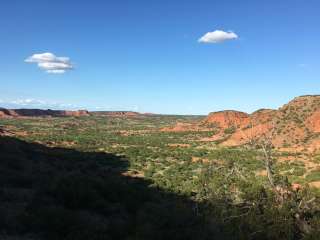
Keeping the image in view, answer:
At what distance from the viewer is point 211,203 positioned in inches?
583

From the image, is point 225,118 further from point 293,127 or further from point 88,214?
point 88,214

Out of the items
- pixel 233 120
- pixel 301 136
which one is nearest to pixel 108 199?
pixel 301 136

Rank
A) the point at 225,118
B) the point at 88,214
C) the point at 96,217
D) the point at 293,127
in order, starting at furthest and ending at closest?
the point at 225,118, the point at 293,127, the point at 88,214, the point at 96,217

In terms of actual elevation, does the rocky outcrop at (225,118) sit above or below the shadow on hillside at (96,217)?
above

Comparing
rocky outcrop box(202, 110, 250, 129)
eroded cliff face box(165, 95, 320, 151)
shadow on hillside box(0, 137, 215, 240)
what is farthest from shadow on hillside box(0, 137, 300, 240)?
rocky outcrop box(202, 110, 250, 129)

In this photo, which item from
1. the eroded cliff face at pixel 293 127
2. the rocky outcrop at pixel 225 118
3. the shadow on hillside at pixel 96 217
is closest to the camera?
the shadow on hillside at pixel 96 217

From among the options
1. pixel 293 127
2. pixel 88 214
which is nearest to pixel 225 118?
pixel 293 127

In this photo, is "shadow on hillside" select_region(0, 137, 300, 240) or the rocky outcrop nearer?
"shadow on hillside" select_region(0, 137, 300, 240)

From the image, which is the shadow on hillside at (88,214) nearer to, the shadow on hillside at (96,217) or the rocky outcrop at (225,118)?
the shadow on hillside at (96,217)

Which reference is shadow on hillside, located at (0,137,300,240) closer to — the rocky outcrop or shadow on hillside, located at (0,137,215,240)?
shadow on hillside, located at (0,137,215,240)

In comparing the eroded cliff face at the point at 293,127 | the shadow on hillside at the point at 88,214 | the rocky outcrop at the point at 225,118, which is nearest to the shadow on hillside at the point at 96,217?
the shadow on hillside at the point at 88,214

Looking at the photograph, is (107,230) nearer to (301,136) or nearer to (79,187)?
(79,187)

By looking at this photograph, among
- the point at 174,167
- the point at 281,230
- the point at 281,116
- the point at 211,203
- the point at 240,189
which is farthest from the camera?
the point at 281,116

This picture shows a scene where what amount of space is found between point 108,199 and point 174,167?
28.6 m
